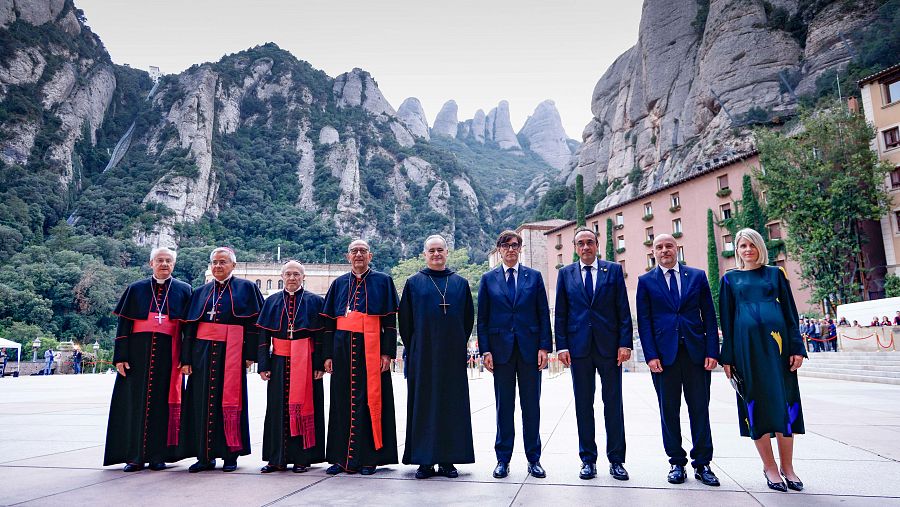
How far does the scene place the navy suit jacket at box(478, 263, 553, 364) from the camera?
15.2 ft

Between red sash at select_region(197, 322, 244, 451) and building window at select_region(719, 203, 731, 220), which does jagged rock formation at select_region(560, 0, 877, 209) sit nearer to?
building window at select_region(719, 203, 731, 220)

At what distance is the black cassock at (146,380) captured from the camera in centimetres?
483

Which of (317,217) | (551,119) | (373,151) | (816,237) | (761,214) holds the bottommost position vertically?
(816,237)

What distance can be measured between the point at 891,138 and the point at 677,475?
108ft

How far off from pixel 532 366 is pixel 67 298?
64.6m

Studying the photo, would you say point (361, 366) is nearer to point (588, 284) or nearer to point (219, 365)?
point (219, 365)

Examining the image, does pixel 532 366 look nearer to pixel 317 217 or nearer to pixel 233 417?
pixel 233 417

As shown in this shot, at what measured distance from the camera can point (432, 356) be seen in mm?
4707

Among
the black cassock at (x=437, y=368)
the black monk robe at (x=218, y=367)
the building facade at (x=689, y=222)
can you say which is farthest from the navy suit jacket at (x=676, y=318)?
the building facade at (x=689, y=222)

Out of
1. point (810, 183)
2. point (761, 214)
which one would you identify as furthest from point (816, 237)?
point (761, 214)

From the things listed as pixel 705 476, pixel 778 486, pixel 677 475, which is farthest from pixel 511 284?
pixel 778 486

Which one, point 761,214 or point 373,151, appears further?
point 373,151

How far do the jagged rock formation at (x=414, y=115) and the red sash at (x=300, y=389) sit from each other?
16138 centimetres

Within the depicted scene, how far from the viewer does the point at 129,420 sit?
4.90 meters
